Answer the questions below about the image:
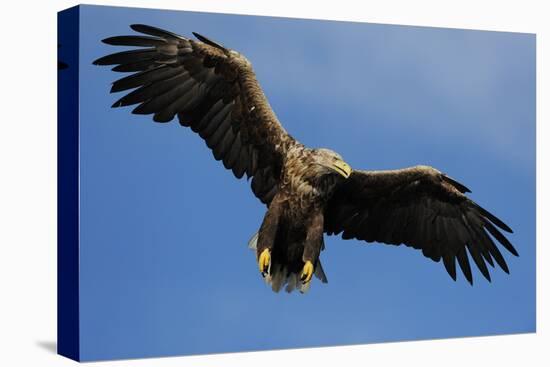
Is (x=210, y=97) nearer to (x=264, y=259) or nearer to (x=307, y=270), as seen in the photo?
(x=264, y=259)

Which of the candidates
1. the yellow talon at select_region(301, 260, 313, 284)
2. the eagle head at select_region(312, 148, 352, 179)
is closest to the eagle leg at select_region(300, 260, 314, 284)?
the yellow talon at select_region(301, 260, 313, 284)

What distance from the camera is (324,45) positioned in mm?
10422

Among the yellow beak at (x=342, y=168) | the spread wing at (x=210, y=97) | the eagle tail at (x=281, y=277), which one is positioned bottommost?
the eagle tail at (x=281, y=277)

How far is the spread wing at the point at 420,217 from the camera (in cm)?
1034

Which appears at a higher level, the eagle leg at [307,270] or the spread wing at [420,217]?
the spread wing at [420,217]

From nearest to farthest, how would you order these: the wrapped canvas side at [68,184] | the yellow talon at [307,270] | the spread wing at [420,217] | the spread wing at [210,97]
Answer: the wrapped canvas side at [68,184]
the spread wing at [210,97]
the yellow talon at [307,270]
the spread wing at [420,217]

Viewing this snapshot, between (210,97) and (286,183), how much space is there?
0.90 metres

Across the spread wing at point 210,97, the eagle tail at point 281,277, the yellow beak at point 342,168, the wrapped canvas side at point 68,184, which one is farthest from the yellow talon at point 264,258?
the wrapped canvas side at point 68,184

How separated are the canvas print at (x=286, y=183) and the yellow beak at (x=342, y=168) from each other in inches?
0.4

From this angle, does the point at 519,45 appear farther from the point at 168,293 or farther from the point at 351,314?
the point at 168,293

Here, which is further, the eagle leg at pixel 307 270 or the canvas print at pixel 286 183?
the eagle leg at pixel 307 270

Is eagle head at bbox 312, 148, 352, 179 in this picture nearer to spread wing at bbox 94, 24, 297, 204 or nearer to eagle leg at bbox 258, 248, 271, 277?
spread wing at bbox 94, 24, 297, 204

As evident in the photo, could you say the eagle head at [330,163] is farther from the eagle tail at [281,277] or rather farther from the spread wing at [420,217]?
the eagle tail at [281,277]

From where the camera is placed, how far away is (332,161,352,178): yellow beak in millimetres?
9750
